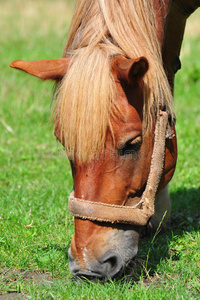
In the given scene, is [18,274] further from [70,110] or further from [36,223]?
[70,110]

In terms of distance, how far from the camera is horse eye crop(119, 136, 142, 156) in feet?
7.55

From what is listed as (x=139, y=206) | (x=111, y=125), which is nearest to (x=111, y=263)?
(x=139, y=206)

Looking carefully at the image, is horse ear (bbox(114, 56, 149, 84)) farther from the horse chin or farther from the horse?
the horse chin

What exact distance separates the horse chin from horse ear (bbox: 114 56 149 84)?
0.81 metres

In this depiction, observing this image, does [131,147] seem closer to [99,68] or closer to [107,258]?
[99,68]

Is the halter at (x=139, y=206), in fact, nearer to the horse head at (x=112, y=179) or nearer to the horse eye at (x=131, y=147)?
the horse head at (x=112, y=179)

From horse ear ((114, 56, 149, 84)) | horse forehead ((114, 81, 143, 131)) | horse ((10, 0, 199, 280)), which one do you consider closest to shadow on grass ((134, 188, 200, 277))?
horse ((10, 0, 199, 280))

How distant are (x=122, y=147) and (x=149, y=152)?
10.6 inches

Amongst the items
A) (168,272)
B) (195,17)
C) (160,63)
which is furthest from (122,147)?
(195,17)

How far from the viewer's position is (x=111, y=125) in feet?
7.39

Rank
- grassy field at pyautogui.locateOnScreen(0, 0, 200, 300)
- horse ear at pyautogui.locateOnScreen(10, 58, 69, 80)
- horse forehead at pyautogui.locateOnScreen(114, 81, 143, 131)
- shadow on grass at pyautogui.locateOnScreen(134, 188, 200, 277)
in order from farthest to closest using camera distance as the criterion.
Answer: shadow on grass at pyautogui.locateOnScreen(134, 188, 200, 277) → grassy field at pyautogui.locateOnScreen(0, 0, 200, 300) → horse ear at pyautogui.locateOnScreen(10, 58, 69, 80) → horse forehead at pyautogui.locateOnScreen(114, 81, 143, 131)

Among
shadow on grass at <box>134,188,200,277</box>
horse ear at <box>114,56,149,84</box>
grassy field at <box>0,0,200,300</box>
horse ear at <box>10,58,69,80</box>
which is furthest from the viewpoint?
shadow on grass at <box>134,188,200,277</box>

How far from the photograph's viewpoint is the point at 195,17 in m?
11.4

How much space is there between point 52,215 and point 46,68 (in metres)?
1.47
